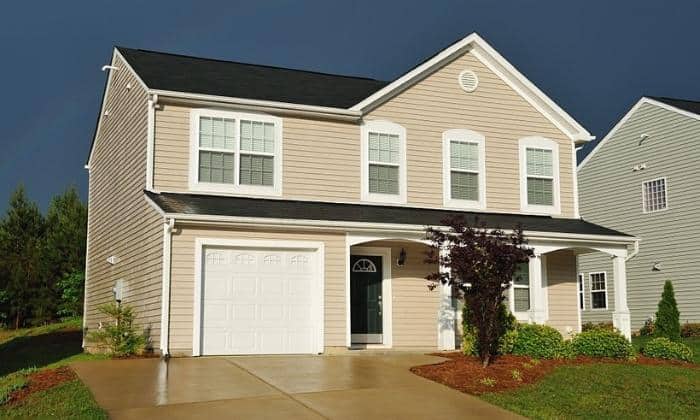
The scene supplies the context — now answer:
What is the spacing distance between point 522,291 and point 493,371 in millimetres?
6986

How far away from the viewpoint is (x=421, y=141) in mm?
20219

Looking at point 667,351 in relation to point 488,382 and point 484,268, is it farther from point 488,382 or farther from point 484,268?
point 488,382

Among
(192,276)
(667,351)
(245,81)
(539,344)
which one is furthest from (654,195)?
(192,276)

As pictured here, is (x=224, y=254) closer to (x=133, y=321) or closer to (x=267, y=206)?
(x=267, y=206)

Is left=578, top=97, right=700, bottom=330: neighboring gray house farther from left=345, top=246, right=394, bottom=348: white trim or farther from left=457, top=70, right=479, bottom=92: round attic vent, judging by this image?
left=345, top=246, right=394, bottom=348: white trim

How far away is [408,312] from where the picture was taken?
19234 mm

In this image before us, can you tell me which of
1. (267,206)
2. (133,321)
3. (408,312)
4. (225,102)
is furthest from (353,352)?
(225,102)

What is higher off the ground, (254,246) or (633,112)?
(633,112)

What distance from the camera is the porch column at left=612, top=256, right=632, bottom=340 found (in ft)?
62.0

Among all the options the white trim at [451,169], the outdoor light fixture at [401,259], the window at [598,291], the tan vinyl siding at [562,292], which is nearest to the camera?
the outdoor light fixture at [401,259]

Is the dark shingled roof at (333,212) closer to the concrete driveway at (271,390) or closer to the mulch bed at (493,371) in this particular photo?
the mulch bed at (493,371)

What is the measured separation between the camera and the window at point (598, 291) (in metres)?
30.3

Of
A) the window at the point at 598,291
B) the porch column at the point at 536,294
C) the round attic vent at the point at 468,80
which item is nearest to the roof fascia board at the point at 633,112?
the window at the point at 598,291

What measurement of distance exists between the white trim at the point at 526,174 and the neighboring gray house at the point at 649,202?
25.4 ft
